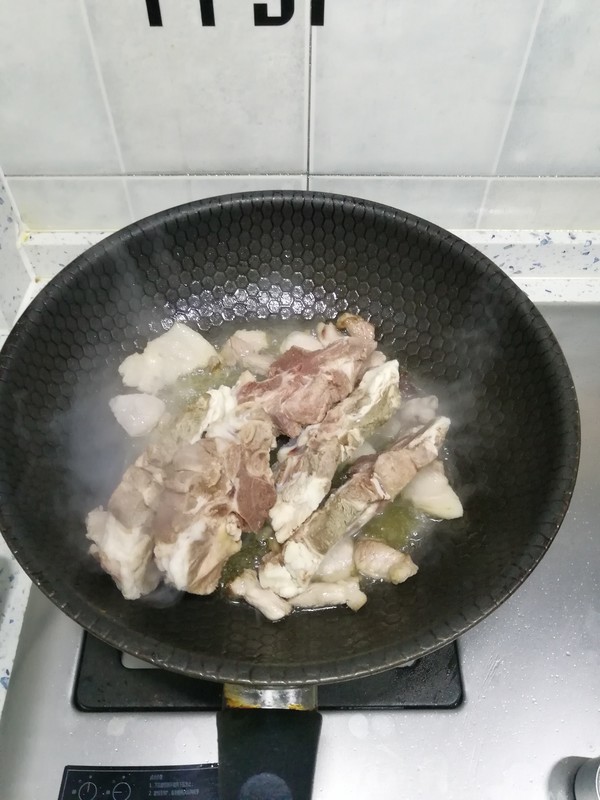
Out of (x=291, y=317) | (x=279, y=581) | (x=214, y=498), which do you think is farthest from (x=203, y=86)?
(x=279, y=581)

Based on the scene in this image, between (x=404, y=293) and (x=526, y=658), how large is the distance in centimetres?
57

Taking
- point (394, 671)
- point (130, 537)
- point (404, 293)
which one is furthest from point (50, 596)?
point (404, 293)

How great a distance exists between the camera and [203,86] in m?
0.95

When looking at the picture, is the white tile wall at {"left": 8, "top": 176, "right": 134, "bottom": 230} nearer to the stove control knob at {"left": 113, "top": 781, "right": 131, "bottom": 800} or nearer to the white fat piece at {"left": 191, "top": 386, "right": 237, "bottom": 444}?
the white fat piece at {"left": 191, "top": 386, "right": 237, "bottom": 444}

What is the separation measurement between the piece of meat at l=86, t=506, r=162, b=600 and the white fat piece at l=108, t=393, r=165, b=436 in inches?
7.3

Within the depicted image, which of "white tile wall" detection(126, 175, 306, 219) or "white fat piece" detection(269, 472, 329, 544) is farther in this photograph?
"white tile wall" detection(126, 175, 306, 219)

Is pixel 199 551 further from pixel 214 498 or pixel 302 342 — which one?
pixel 302 342

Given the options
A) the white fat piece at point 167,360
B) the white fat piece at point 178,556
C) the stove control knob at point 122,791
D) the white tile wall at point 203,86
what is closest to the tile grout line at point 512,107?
the white tile wall at point 203,86

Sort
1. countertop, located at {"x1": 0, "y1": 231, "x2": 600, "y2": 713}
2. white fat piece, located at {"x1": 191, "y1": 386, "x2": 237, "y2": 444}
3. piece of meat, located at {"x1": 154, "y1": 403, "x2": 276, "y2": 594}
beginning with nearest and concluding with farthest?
piece of meat, located at {"x1": 154, "y1": 403, "x2": 276, "y2": 594}, white fat piece, located at {"x1": 191, "y1": 386, "x2": 237, "y2": 444}, countertop, located at {"x1": 0, "y1": 231, "x2": 600, "y2": 713}

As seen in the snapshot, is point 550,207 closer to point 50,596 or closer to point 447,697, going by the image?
point 447,697

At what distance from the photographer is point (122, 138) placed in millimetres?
1010

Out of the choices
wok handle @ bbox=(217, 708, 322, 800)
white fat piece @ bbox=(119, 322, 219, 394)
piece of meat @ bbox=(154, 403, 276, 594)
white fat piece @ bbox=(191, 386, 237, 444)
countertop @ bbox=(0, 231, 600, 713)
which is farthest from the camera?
countertop @ bbox=(0, 231, 600, 713)

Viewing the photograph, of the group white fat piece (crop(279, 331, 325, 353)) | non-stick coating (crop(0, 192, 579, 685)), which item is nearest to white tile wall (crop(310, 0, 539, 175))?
non-stick coating (crop(0, 192, 579, 685))

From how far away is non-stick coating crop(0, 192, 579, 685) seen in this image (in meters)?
0.70
